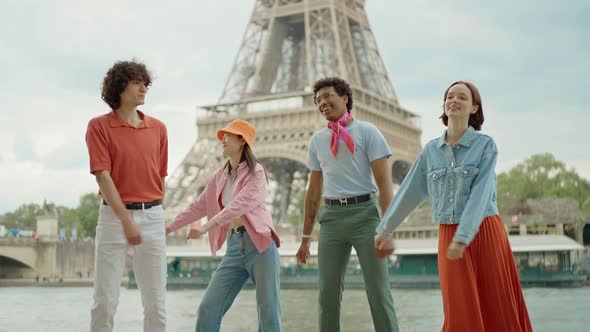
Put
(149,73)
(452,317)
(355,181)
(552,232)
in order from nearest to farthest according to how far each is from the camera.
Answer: (452,317), (149,73), (355,181), (552,232)

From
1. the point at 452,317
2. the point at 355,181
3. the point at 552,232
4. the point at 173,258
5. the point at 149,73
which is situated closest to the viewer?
the point at 452,317

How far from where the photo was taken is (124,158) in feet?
17.3

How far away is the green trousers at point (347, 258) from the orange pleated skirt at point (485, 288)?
124 centimetres

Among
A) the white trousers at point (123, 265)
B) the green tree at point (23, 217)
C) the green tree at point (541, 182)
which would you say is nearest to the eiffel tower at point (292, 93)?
the green tree at point (541, 182)

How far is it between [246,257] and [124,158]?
1.29 metres

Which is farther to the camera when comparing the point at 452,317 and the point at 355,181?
the point at 355,181

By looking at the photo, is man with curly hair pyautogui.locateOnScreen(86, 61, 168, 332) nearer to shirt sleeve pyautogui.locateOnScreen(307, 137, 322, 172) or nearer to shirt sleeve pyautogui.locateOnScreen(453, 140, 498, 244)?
shirt sleeve pyautogui.locateOnScreen(307, 137, 322, 172)

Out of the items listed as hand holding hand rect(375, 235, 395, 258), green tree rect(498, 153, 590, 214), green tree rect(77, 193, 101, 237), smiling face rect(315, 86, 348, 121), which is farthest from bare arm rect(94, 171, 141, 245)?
green tree rect(77, 193, 101, 237)

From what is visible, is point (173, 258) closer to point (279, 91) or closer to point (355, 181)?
point (279, 91)

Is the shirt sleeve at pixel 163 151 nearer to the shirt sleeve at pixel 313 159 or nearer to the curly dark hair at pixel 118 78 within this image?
the curly dark hair at pixel 118 78

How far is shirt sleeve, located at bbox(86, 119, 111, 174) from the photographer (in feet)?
17.0

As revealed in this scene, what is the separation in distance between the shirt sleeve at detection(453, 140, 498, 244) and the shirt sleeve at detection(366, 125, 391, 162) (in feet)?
4.47

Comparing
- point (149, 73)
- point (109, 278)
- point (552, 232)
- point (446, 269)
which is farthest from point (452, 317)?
point (552, 232)

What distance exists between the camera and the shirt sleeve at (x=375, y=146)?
19.9 ft
